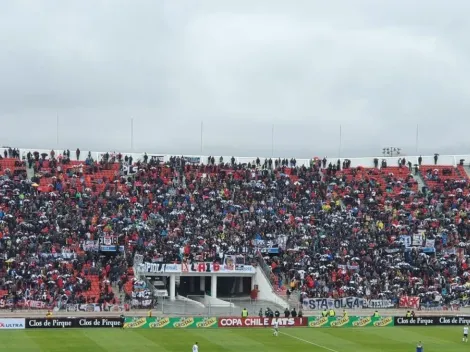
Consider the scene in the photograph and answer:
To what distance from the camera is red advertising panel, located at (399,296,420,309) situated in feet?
266

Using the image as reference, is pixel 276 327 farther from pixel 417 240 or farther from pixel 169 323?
pixel 417 240

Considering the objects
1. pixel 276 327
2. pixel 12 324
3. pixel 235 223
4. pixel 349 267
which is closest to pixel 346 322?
pixel 276 327

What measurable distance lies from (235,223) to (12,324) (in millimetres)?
28275

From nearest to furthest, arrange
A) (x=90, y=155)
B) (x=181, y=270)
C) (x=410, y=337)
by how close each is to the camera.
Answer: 1. (x=410, y=337)
2. (x=181, y=270)
3. (x=90, y=155)

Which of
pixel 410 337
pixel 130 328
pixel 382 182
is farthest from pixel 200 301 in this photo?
pixel 382 182

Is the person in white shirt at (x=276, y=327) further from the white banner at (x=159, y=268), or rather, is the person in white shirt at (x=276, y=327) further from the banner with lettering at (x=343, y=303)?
the white banner at (x=159, y=268)

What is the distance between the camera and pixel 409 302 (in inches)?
3194

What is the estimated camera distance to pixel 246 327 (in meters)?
71.4

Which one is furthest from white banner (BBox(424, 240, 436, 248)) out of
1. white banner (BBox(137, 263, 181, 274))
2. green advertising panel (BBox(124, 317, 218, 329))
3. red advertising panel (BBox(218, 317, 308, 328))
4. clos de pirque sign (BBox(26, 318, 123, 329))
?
clos de pirque sign (BBox(26, 318, 123, 329))

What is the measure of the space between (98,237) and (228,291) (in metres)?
13.1

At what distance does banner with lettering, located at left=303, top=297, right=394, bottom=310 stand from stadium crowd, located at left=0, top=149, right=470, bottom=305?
0.93 meters

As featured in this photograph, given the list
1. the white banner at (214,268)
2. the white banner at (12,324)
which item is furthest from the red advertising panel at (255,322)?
the white banner at (12,324)

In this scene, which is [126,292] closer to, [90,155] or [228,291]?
[228,291]

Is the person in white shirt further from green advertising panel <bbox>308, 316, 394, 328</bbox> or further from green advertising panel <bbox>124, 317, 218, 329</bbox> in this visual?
green advertising panel <bbox>124, 317, 218, 329</bbox>
